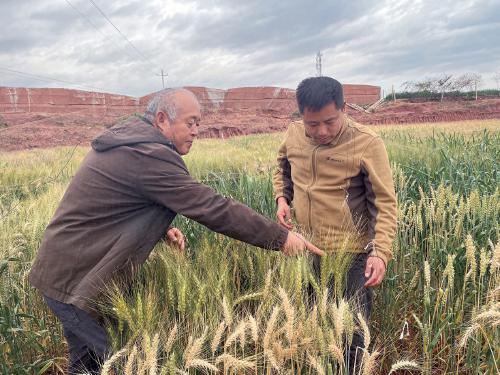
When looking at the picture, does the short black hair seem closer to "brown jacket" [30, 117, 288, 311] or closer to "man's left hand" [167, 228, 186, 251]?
"brown jacket" [30, 117, 288, 311]

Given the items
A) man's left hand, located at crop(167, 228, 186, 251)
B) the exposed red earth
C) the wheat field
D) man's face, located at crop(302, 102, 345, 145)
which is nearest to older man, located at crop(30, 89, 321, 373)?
the wheat field

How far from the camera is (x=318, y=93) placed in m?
2.03

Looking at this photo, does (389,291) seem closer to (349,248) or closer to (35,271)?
(349,248)

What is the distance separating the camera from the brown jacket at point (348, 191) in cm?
204

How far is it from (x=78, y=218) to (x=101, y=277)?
0.30 m

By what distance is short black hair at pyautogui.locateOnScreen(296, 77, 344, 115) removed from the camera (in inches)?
80.1

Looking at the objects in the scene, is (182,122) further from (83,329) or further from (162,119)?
(83,329)

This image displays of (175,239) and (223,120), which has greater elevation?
(223,120)

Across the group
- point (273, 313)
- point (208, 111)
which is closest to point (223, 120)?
point (208, 111)

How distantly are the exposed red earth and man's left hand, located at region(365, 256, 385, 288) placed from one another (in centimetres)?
1984

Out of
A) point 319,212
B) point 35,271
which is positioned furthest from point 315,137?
point 35,271

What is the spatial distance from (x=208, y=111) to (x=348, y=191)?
103 feet

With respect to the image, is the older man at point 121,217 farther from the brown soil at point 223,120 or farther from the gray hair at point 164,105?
the brown soil at point 223,120

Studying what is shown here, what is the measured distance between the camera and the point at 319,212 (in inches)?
89.0
